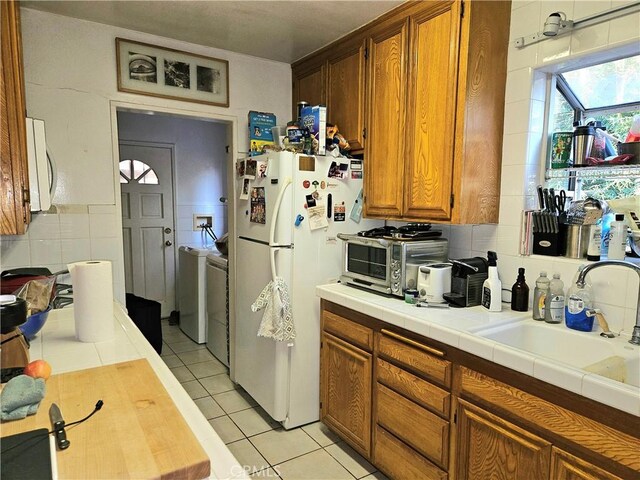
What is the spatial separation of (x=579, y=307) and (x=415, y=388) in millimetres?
766

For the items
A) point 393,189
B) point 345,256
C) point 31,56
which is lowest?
point 345,256

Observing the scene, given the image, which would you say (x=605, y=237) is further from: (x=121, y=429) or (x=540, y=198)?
(x=121, y=429)

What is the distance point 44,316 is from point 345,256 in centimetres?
155

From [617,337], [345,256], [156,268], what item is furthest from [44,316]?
[156,268]

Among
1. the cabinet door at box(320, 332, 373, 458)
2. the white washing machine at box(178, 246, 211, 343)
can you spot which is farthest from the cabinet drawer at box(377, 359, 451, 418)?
the white washing machine at box(178, 246, 211, 343)

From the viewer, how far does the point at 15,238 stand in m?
2.30

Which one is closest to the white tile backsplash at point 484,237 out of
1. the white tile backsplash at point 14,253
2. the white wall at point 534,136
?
the white wall at point 534,136

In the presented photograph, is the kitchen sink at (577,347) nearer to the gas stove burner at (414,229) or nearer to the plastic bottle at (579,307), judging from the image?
the plastic bottle at (579,307)

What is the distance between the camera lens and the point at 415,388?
71.6 inches

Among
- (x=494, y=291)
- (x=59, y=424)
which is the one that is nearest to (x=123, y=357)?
(x=59, y=424)

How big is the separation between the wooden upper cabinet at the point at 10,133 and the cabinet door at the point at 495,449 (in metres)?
1.80

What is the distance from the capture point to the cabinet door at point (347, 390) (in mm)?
2129

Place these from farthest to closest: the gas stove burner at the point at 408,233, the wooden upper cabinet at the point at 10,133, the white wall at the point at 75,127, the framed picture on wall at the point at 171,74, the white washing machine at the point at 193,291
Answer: the white washing machine at the point at 193,291 → the framed picture on wall at the point at 171,74 → the white wall at the point at 75,127 → the gas stove burner at the point at 408,233 → the wooden upper cabinet at the point at 10,133

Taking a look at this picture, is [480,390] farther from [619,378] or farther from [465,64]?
[465,64]
